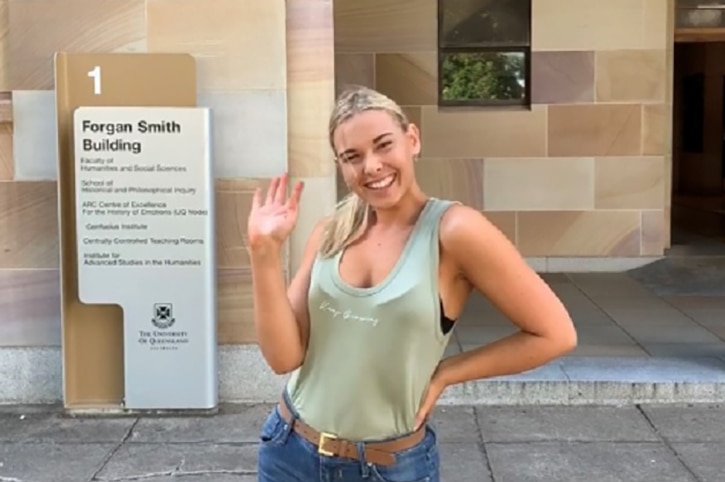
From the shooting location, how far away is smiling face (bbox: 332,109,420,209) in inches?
83.8

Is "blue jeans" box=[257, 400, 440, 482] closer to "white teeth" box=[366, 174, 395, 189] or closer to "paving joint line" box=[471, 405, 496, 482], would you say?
"white teeth" box=[366, 174, 395, 189]

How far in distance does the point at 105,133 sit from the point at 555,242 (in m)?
5.41

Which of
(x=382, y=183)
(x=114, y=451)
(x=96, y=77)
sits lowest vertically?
(x=114, y=451)

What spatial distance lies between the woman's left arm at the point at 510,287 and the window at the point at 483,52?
753cm

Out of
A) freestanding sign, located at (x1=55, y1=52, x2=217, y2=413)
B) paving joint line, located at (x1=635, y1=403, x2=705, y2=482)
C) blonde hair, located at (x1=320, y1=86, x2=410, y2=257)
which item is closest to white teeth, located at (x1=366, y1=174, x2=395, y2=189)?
blonde hair, located at (x1=320, y1=86, x2=410, y2=257)

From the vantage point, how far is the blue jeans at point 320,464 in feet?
7.22

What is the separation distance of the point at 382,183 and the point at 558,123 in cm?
749

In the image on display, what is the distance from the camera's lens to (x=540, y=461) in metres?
4.76

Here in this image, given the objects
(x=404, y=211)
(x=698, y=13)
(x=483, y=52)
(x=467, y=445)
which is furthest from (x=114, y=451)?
(x=698, y=13)

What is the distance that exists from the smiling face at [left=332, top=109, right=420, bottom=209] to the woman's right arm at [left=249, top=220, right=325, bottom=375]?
24cm

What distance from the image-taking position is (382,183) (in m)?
2.18

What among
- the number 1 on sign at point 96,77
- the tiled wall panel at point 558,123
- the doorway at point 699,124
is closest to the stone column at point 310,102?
the number 1 on sign at point 96,77

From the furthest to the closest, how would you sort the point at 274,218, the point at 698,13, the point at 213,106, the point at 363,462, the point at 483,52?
the point at 698,13 → the point at 483,52 → the point at 213,106 → the point at 363,462 → the point at 274,218

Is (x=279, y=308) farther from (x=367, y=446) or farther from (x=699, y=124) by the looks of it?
(x=699, y=124)
